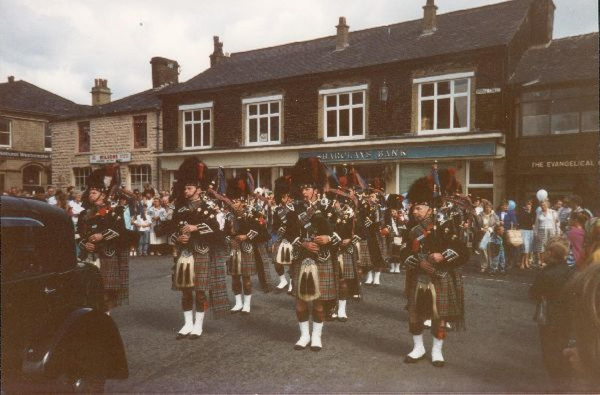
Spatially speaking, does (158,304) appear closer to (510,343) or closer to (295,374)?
(295,374)

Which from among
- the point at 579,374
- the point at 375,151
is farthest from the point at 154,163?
the point at 579,374

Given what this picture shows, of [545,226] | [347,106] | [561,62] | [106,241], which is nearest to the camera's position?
[106,241]

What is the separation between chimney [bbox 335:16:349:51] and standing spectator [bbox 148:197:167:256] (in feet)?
38.5

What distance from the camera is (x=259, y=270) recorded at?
8.93 metres

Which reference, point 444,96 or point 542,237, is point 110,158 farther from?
point 542,237

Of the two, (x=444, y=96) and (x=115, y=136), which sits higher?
(x=444, y=96)

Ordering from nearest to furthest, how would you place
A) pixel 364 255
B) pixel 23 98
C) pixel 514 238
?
1. pixel 364 255
2. pixel 23 98
3. pixel 514 238

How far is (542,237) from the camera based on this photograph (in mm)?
13508

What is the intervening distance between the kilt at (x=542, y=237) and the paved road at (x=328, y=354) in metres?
4.98

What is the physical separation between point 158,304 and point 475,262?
9.62 m

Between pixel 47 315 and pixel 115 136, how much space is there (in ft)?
85.2

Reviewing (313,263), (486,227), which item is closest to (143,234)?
(486,227)

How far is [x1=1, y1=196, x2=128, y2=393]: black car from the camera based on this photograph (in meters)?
3.16

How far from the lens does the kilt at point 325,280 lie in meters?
6.32
